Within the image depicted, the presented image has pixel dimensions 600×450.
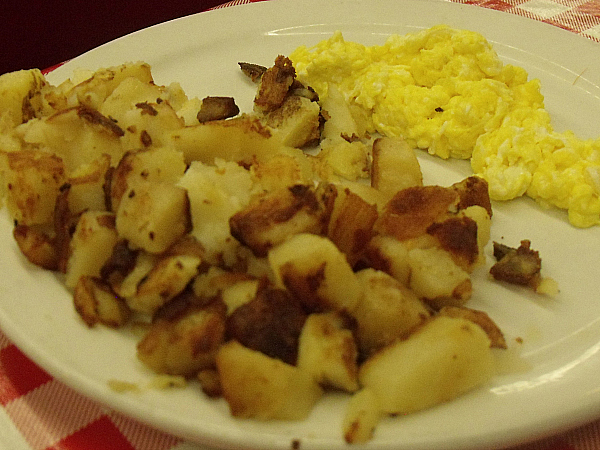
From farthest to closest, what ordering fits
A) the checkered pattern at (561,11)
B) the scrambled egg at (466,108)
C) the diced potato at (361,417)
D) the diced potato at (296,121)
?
the checkered pattern at (561,11) → the diced potato at (296,121) → the scrambled egg at (466,108) → the diced potato at (361,417)

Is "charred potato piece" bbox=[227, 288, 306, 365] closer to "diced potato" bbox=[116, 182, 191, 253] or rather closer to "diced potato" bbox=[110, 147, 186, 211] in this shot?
"diced potato" bbox=[116, 182, 191, 253]

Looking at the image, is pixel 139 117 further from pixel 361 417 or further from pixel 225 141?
pixel 361 417

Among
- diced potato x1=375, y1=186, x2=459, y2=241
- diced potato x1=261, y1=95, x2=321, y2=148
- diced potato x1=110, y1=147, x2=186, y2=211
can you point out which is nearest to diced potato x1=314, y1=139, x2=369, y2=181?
diced potato x1=261, y1=95, x2=321, y2=148

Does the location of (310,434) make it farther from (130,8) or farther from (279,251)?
(130,8)

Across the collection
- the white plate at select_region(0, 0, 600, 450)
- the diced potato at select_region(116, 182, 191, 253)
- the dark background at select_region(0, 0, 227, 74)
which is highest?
the diced potato at select_region(116, 182, 191, 253)

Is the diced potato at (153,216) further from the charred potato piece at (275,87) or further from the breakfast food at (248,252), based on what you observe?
the charred potato piece at (275,87)

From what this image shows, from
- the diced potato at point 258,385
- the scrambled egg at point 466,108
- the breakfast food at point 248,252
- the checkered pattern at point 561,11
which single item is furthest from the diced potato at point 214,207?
the checkered pattern at point 561,11

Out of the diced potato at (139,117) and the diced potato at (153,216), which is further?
the diced potato at (139,117)
